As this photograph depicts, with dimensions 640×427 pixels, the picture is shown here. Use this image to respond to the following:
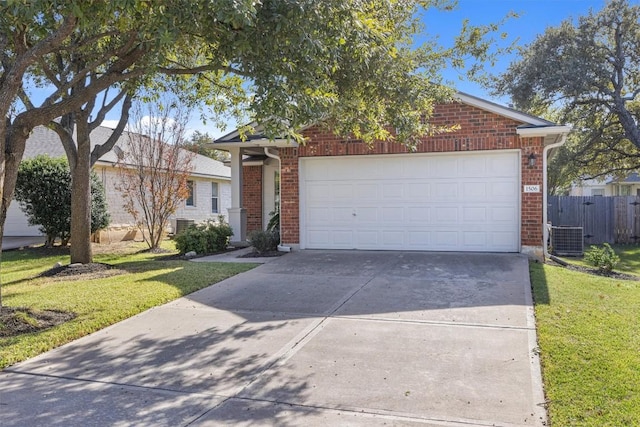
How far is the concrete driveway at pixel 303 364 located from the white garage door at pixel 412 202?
3.52 m

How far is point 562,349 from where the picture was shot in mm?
4750

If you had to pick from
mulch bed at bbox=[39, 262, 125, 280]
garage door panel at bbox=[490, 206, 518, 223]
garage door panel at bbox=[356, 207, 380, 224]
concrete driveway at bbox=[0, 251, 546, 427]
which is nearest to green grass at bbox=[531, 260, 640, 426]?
concrete driveway at bbox=[0, 251, 546, 427]

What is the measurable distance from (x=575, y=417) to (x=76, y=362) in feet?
14.3

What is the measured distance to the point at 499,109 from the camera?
10570 mm

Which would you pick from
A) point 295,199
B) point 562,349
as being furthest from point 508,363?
point 295,199

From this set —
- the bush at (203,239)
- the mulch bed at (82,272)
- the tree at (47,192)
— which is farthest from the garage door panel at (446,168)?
the tree at (47,192)

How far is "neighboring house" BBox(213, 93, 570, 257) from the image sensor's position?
34.8 feet

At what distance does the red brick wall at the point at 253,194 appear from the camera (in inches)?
603

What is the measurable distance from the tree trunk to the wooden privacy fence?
15243 millimetres

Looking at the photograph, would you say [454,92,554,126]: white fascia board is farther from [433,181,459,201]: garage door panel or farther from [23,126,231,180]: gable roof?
[23,126,231,180]: gable roof

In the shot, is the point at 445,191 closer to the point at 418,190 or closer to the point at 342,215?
the point at 418,190

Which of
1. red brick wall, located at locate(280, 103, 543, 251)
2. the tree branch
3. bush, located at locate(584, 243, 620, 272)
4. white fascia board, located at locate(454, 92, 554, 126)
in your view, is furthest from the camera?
the tree branch

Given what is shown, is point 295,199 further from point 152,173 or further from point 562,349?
point 562,349

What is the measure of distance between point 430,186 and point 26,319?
27.4 ft
